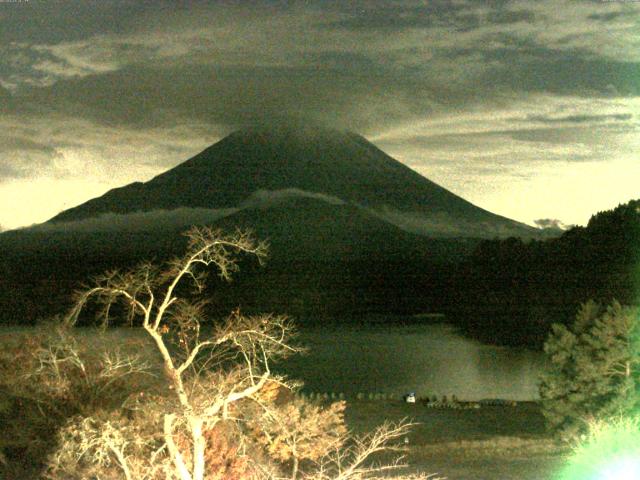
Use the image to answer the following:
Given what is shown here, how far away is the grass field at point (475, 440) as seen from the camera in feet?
45.6

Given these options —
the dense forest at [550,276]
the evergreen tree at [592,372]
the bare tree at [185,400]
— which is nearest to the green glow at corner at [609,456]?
the bare tree at [185,400]

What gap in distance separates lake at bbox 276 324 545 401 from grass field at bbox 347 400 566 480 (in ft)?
13.2

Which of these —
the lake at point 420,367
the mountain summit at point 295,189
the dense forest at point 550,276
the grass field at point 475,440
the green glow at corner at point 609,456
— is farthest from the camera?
the mountain summit at point 295,189

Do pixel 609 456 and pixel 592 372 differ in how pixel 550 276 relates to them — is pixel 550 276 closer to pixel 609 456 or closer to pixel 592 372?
pixel 592 372

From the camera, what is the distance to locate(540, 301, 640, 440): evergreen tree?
637 inches

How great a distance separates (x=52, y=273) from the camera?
3302 inches

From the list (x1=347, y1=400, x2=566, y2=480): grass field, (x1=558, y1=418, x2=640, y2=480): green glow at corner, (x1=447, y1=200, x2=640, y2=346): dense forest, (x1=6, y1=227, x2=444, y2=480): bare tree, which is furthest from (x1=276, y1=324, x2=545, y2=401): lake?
(x1=6, y1=227, x2=444, y2=480): bare tree

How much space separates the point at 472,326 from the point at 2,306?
37.1 m

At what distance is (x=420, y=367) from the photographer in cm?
3975

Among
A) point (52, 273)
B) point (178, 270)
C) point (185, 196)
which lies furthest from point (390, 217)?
point (178, 270)

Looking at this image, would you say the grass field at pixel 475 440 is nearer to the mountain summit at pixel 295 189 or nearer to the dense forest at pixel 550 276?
the dense forest at pixel 550 276

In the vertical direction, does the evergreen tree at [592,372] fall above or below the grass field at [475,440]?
above

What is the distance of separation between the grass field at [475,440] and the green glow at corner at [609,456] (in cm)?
139

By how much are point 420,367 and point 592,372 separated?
23521mm
